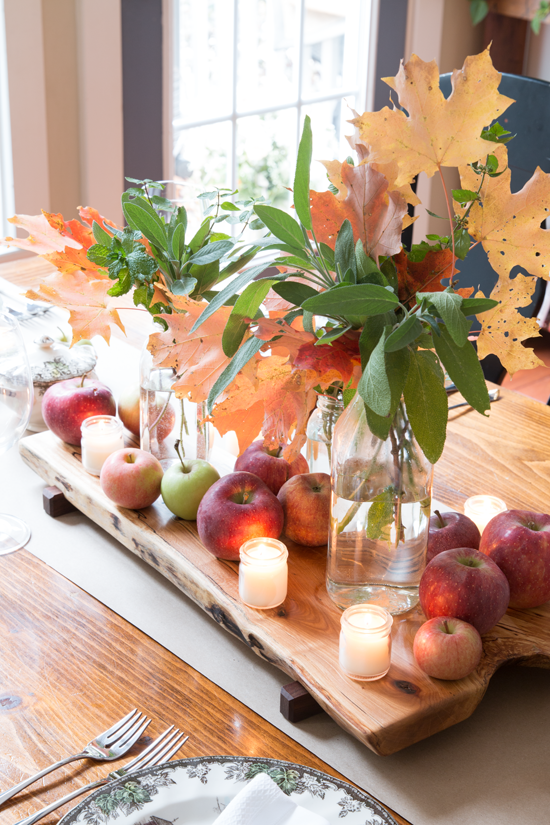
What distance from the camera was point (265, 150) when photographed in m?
2.60

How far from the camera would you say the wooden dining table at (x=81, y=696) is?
0.61 m

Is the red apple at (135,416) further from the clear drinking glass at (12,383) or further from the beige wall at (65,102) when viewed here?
the beige wall at (65,102)

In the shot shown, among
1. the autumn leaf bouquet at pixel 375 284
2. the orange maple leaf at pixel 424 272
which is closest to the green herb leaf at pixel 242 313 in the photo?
the autumn leaf bouquet at pixel 375 284

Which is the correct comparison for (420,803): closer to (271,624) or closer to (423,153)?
(271,624)

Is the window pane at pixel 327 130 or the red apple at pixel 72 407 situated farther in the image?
the window pane at pixel 327 130

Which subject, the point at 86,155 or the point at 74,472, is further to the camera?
the point at 86,155

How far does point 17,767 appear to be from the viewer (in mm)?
602

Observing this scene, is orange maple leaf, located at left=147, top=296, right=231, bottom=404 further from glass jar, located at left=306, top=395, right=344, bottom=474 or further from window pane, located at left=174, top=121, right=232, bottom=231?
window pane, located at left=174, top=121, right=232, bottom=231

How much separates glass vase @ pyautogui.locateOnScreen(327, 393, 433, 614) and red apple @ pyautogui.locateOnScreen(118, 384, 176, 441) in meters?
0.28

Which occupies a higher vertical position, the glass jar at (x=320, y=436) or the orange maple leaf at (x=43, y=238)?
the orange maple leaf at (x=43, y=238)

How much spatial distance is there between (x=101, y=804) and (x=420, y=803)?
24 cm

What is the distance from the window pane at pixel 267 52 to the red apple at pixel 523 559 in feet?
6.65

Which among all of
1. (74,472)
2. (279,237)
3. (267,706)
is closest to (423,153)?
(279,237)

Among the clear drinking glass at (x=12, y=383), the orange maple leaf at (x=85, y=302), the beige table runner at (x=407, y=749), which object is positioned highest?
the orange maple leaf at (x=85, y=302)
